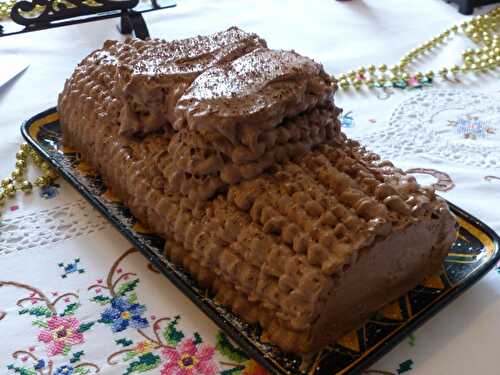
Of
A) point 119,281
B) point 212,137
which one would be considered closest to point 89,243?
point 119,281

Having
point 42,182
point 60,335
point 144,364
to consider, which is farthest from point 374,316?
point 42,182

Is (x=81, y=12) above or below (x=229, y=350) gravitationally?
above

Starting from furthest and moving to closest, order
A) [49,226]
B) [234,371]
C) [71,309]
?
[49,226] → [71,309] → [234,371]

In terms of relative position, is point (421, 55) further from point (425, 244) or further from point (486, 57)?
point (425, 244)

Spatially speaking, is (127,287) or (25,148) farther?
(25,148)

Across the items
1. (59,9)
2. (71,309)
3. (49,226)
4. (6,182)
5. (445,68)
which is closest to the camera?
(71,309)

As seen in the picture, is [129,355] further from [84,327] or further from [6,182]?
[6,182]

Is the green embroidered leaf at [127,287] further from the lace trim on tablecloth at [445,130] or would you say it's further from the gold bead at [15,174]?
the lace trim on tablecloth at [445,130]

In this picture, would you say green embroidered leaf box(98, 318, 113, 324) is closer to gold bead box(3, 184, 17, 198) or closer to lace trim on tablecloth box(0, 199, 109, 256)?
lace trim on tablecloth box(0, 199, 109, 256)

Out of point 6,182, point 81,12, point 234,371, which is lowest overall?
point 234,371

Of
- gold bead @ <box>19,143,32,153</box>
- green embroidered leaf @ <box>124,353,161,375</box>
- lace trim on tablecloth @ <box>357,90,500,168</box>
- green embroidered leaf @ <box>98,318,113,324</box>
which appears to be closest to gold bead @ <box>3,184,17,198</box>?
gold bead @ <box>19,143,32,153</box>
